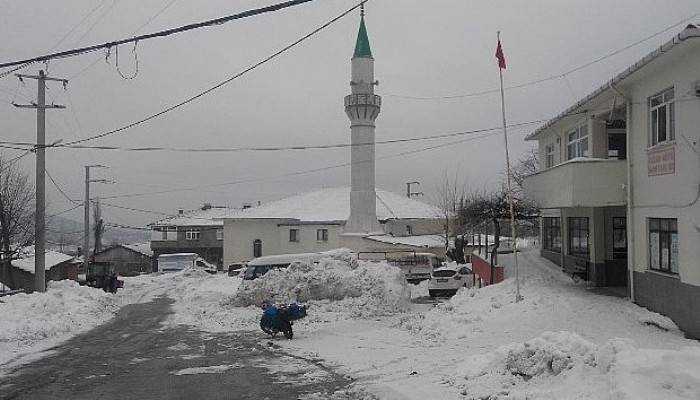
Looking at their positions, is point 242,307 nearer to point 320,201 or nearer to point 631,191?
point 631,191

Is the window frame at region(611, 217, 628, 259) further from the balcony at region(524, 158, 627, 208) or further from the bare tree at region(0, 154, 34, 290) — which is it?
the bare tree at region(0, 154, 34, 290)

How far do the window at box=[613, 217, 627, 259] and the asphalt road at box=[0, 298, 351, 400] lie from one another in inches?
466

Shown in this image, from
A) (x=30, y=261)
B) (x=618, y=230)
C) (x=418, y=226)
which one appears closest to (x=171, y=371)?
(x=618, y=230)

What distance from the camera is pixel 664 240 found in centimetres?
1492

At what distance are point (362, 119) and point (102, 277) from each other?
2376 centimetres

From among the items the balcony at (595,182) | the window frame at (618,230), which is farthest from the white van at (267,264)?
the balcony at (595,182)

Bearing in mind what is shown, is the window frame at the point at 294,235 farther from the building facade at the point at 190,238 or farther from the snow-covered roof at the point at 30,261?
the snow-covered roof at the point at 30,261

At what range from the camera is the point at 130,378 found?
472 inches

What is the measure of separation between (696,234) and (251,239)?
5391 centimetres


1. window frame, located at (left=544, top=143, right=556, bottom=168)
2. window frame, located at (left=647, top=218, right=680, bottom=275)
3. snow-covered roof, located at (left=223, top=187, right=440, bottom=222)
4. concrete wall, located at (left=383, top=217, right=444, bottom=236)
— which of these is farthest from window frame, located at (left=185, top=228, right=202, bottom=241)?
window frame, located at (left=647, top=218, right=680, bottom=275)

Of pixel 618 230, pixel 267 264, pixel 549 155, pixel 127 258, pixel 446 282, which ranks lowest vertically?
pixel 127 258

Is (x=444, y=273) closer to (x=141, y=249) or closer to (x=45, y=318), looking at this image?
(x=45, y=318)

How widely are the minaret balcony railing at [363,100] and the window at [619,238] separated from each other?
1293 inches

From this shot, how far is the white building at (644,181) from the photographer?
1320cm
